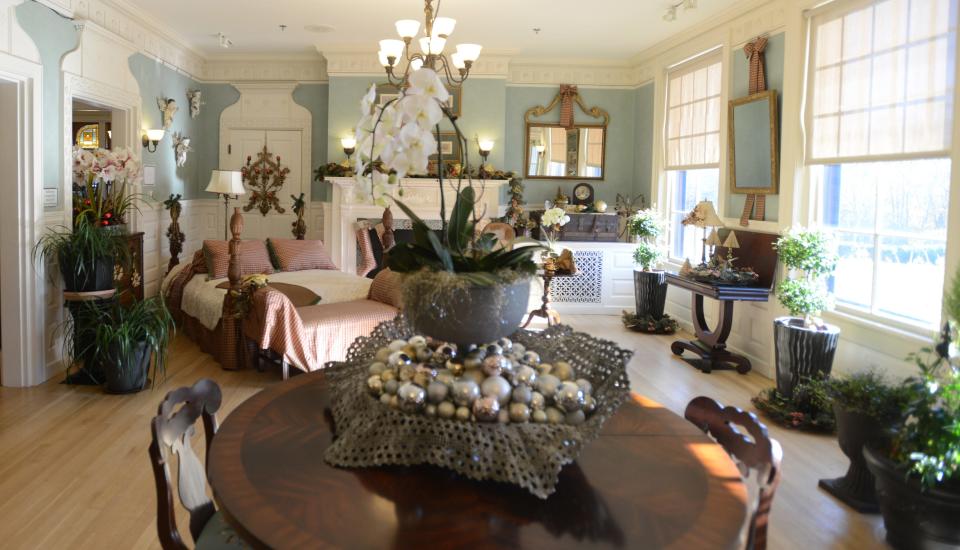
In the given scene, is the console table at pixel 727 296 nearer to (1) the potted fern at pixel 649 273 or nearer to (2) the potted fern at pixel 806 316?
(2) the potted fern at pixel 806 316

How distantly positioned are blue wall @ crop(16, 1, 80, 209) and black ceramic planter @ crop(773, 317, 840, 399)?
197 inches

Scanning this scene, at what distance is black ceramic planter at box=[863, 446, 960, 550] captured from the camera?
105 inches

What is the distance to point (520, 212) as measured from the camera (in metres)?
8.21

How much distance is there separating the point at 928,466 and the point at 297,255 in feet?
17.9

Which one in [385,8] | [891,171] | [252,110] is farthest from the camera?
[252,110]

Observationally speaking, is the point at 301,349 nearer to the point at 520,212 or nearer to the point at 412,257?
the point at 412,257

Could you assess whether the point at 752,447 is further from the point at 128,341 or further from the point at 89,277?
the point at 89,277

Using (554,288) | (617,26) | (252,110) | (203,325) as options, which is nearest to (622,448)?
(203,325)

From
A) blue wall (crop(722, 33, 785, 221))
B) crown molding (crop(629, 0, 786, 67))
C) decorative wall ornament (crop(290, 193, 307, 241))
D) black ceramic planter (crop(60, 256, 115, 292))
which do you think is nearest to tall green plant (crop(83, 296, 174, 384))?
black ceramic planter (crop(60, 256, 115, 292))

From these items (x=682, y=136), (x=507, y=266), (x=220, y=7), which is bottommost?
(x=507, y=266)

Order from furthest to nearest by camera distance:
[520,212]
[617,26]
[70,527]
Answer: [520,212] → [617,26] → [70,527]

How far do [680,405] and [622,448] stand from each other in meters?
3.32

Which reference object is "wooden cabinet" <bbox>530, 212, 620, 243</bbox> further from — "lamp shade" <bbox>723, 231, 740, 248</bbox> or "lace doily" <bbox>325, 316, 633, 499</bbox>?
"lace doily" <bbox>325, 316, 633, 499</bbox>

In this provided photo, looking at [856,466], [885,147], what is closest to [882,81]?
[885,147]
